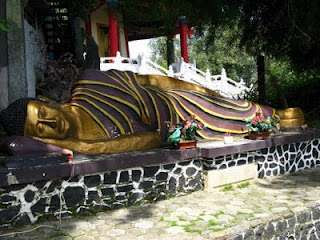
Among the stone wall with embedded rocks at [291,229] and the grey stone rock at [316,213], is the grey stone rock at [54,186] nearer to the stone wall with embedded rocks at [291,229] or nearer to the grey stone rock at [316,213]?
the stone wall with embedded rocks at [291,229]

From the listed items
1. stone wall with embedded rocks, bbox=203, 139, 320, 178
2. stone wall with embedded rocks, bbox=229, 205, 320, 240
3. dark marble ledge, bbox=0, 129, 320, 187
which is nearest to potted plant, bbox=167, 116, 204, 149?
dark marble ledge, bbox=0, 129, 320, 187

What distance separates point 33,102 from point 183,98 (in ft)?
7.45

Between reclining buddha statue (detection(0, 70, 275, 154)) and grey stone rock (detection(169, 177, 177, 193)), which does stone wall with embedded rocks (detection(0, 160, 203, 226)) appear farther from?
reclining buddha statue (detection(0, 70, 275, 154))

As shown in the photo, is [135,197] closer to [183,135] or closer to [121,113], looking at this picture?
[183,135]

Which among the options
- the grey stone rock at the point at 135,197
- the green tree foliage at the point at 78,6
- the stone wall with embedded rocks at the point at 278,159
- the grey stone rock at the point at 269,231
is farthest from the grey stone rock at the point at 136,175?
the green tree foliage at the point at 78,6

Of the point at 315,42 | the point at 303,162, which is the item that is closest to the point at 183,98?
the point at 303,162

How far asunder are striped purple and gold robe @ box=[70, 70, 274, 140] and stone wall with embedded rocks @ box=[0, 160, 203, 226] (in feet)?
2.03

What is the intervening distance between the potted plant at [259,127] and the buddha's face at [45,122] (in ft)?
8.72

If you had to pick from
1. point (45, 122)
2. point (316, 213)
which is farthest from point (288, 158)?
point (45, 122)

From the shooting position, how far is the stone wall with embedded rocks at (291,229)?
430cm

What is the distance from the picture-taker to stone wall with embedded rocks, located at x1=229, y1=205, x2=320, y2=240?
14.1 ft

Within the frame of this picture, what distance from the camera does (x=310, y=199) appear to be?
5188 millimetres

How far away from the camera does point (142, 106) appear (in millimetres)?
5773

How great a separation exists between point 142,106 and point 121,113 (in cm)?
32
